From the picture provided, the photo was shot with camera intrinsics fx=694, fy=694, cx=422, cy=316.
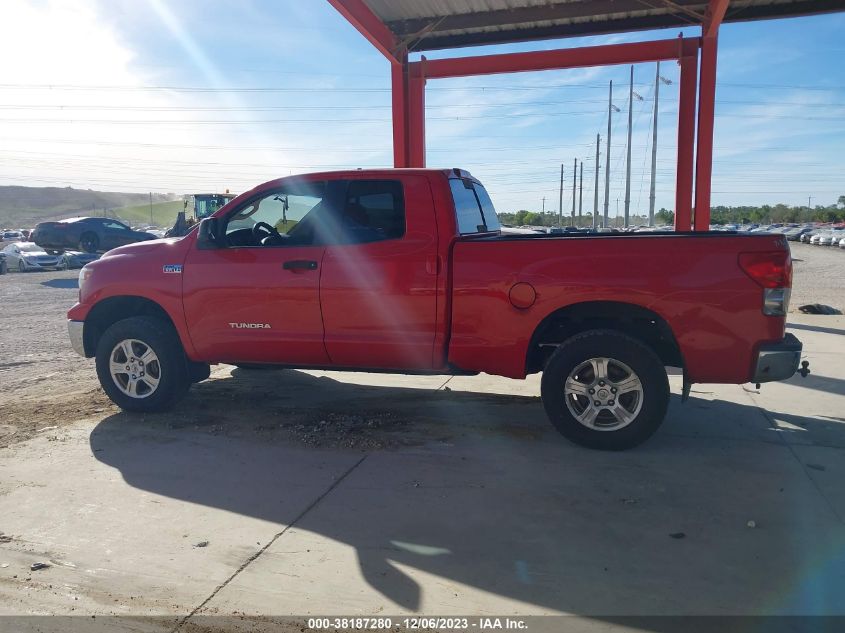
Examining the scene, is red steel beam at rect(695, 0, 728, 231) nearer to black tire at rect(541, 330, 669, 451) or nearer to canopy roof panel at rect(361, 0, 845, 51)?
canopy roof panel at rect(361, 0, 845, 51)

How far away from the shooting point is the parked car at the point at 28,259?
91.2 ft

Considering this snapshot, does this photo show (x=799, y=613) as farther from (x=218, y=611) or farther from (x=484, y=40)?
(x=484, y=40)

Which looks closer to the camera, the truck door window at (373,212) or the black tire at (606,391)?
the black tire at (606,391)

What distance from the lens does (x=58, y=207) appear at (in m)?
122

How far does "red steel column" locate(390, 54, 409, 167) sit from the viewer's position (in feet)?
37.8

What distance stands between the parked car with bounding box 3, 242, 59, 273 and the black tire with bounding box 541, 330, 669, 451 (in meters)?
28.1

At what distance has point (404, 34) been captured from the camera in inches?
448

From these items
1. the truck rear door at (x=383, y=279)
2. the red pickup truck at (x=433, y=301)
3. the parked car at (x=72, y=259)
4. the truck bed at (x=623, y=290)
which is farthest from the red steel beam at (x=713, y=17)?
the parked car at (x=72, y=259)

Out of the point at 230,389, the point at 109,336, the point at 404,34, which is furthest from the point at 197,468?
the point at 404,34

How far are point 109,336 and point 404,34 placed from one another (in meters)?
7.50

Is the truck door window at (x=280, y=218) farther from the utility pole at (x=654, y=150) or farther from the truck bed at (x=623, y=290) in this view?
the utility pole at (x=654, y=150)

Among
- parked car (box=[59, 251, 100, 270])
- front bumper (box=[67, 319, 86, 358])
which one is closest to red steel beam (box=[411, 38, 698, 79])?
front bumper (box=[67, 319, 86, 358])

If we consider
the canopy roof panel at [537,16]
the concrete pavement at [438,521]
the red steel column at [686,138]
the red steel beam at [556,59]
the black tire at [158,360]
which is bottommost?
the concrete pavement at [438,521]

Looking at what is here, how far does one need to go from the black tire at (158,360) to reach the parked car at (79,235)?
21.8 metres
